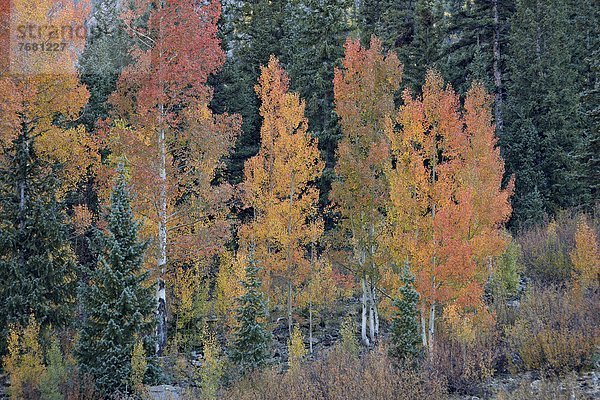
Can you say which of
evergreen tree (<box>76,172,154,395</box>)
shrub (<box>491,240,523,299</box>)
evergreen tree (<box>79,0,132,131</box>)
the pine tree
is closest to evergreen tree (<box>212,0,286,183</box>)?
the pine tree

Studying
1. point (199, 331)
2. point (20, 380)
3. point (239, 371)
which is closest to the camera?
point (20, 380)

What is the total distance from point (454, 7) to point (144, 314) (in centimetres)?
4633

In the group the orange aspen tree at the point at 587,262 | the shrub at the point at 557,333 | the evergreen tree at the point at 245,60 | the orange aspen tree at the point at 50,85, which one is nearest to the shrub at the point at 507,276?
the orange aspen tree at the point at 587,262

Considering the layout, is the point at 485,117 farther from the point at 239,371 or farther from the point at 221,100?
the point at 221,100

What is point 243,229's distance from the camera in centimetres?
1878

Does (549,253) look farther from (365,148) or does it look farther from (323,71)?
(323,71)

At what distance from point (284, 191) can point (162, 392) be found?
9395 millimetres

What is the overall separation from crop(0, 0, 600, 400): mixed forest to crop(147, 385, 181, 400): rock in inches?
3.6

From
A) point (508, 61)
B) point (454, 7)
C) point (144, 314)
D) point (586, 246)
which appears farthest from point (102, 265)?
point (454, 7)

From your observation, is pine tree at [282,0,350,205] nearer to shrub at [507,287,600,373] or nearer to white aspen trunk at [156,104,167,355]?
white aspen trunk at [156,104,167,355]

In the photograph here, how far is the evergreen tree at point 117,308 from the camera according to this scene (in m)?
10.4

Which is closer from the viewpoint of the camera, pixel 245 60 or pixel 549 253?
pixel 549 253

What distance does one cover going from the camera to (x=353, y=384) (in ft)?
27.3

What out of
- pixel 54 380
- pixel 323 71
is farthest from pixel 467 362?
pixel 323 71
